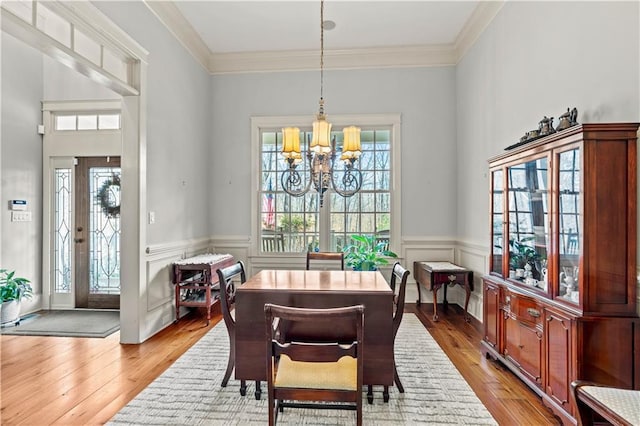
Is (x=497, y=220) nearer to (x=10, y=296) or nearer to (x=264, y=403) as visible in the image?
(x=264, y=403)

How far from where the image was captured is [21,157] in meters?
4.48

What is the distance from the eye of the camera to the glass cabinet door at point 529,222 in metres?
2.37

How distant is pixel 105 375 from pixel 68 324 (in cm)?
183

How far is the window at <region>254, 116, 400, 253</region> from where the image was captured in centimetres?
511

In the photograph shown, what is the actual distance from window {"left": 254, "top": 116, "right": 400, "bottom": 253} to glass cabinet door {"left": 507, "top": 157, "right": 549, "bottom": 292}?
91.4 inches

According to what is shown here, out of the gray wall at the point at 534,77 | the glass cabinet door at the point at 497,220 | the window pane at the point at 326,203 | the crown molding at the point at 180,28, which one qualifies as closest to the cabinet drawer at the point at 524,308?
the glass cabinet door at the point at 497,220

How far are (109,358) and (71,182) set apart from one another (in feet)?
9.71

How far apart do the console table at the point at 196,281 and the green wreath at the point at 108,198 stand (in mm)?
1461

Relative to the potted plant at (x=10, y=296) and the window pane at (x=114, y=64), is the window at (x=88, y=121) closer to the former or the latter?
the window pane at (x=114, y=64)

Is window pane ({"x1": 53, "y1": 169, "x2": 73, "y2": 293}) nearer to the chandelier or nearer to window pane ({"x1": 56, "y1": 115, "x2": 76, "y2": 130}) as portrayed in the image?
window pane ({"x1": 56, "y1": 115, "x2": 76, "y2": 130})

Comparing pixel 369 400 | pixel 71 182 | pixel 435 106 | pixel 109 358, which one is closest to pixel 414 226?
pixel 435 106

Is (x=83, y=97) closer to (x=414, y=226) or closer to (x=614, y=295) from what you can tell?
(x=414, y=226)

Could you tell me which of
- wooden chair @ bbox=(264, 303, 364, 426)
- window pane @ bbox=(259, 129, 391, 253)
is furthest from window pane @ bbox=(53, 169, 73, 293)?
wooden chair @ bbox=(264, 303, 364, 426)

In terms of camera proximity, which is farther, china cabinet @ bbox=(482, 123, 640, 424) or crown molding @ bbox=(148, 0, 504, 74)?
crown molding @ bbox=(148, 0, 504, 74)
